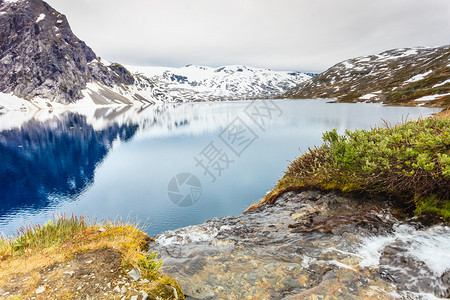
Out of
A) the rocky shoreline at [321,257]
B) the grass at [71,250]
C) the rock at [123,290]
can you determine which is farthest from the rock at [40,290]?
the rocky shoreline at [321,257]

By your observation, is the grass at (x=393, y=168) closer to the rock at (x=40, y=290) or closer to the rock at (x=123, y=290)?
the rock at (x=123, y=290)

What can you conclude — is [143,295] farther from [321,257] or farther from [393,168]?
[393,168]

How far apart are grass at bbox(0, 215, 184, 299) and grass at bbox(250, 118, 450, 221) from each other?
7.12 m

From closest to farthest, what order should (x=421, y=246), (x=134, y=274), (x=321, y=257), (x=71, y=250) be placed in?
1. (x=134, y=274)
2. (x=421, y=246)
3. (x=71, y=250)
4. (x=321, y=257)

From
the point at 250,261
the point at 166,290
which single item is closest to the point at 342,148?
the point at 250,261

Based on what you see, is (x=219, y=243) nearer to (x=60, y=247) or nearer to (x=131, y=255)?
(x=131, y=255)

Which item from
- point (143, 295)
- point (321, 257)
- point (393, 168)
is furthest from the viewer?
point (393, 168)

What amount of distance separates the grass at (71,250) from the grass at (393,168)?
7.12 metres

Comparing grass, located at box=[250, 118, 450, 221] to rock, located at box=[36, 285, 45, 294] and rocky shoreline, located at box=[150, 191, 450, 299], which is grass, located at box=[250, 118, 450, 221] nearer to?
rocky shoreline, located at box=[150, 191, 450, 299]

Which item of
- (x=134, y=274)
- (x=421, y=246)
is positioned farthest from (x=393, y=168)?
(x=134, y=274)

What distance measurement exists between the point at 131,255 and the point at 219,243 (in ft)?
11.1

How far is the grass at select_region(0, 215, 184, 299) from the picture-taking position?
461 cm

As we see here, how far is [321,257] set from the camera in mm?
5824

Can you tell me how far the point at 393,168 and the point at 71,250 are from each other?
9910mm
